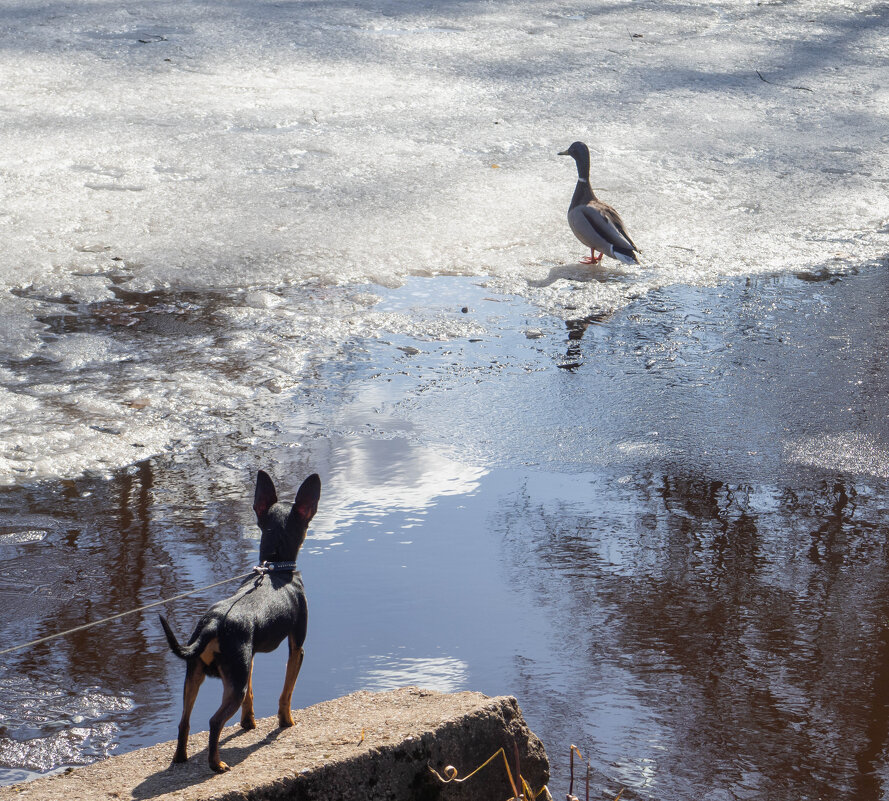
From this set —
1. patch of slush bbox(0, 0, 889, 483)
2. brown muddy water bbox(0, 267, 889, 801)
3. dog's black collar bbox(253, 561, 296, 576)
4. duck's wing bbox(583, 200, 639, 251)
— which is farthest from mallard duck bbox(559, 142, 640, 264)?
dog's black collar bbox(253, 561, 296, 576)

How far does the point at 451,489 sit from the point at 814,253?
4157 mm

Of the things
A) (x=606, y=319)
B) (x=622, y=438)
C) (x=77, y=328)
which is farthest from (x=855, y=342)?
(x=77, y=328)

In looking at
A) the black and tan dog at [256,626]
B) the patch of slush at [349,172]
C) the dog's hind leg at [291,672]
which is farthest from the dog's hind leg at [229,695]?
the patch of slush at [349,172]

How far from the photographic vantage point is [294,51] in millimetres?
10867

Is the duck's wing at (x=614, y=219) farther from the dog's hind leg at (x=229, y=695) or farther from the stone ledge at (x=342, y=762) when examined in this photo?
the dog's hind leg at (x=229, y=695)

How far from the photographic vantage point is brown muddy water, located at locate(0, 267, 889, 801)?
10.2ft

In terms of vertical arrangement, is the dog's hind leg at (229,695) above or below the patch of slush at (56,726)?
above

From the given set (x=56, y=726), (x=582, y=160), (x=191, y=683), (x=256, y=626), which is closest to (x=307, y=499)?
(x=256, y=626)

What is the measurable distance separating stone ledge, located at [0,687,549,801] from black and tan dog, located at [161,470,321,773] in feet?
0.28

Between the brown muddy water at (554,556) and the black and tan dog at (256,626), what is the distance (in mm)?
557

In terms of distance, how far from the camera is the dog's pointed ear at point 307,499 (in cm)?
263

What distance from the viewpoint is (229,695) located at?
2312mm

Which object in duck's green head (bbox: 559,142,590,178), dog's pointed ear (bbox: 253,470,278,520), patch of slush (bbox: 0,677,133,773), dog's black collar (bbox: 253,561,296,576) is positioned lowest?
patch of slush (bbox: 0,677,133,773)

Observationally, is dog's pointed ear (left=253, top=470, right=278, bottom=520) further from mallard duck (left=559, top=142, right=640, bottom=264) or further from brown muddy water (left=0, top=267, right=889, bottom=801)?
mallard duck (left=559, top=142, right=640, bottom=264)
